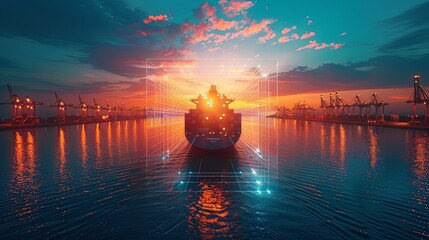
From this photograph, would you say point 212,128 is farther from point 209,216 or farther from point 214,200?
point 209,216

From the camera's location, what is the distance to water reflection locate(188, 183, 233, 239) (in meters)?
9.45

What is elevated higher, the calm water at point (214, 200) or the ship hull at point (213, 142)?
the ship hull at point (213, 142)

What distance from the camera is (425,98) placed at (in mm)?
82750

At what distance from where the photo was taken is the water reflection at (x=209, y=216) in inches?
372

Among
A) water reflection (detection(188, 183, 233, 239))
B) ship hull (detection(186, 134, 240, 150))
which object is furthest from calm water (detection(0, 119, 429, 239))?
ship hull (detection(186, 134, 240, 150))

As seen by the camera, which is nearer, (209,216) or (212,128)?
(209,216)

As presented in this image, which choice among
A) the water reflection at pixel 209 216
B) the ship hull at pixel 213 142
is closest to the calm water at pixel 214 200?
the water reflection at pixel 209 216

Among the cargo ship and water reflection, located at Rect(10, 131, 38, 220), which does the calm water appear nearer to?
water reflection, located at Rect(10, 131, 38, 220)

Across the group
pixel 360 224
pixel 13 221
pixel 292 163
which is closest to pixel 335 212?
pixel 360 224

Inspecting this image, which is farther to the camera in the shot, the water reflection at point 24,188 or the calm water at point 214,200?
the water reflection at point 24,188

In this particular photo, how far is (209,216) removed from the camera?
1092 cm

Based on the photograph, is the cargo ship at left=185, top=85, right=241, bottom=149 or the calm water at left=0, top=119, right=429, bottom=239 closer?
the calm water at left=0, top=119, right=429, bottom=239

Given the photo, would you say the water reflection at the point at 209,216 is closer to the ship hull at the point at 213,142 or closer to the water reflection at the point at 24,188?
the water reflection at the point at 24,188

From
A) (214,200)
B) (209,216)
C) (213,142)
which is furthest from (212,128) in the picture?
(209,216)
